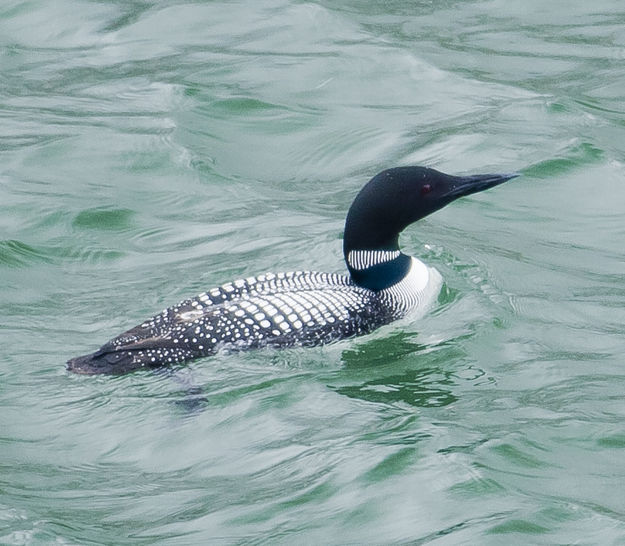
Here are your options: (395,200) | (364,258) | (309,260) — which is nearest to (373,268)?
(364,258)

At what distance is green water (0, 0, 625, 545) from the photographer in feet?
15.8

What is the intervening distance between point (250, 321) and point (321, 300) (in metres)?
0.34

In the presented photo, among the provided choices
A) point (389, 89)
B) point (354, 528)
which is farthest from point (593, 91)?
point (354, 528)

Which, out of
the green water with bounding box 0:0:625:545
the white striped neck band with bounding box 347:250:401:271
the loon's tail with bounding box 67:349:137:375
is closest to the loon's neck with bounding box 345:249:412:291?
the white striped neck band with bounding box 347:250:401:271

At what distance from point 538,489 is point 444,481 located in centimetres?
31

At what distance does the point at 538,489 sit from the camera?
4.84 m

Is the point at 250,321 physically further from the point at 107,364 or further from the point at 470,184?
the point at 470,184

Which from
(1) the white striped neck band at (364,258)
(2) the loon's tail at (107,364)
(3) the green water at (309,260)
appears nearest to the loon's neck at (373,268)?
(1) the white striped neck band at (364,258)

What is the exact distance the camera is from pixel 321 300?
5.82 meters

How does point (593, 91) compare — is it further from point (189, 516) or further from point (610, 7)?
point (189, 516)

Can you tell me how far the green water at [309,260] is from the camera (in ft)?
15.8

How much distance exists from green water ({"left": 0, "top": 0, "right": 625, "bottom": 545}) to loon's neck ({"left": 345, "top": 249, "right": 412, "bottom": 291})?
9.8 inches

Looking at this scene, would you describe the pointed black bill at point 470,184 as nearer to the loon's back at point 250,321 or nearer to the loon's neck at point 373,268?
the loon's neck at point 373,268

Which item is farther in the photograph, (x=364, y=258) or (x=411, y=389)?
(x=364, y=258)
